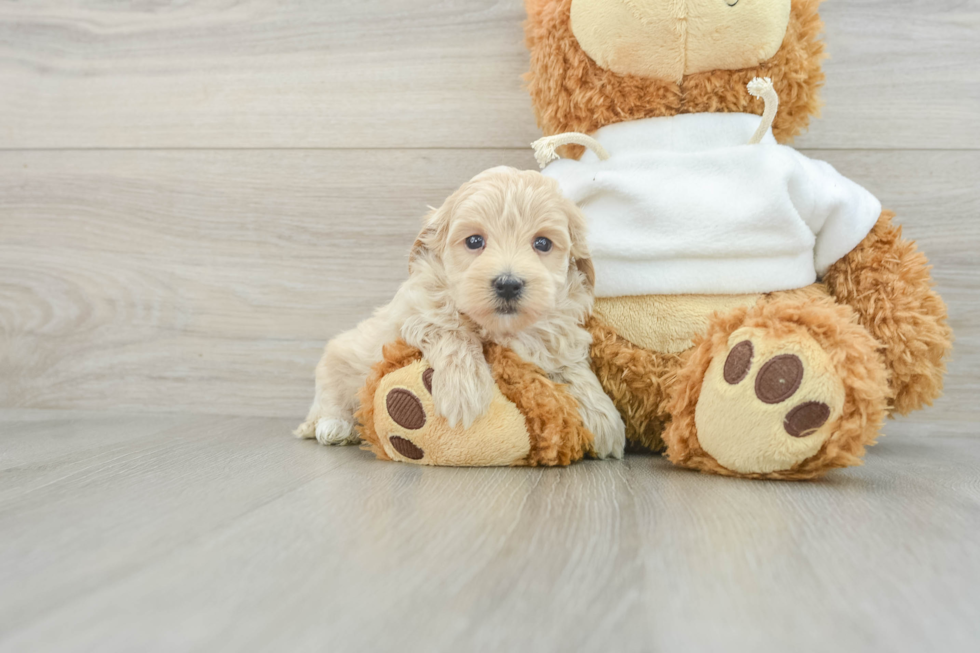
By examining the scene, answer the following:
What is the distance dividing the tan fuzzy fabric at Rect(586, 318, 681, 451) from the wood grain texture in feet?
0.35

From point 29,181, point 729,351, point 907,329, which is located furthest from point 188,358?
point 907,329

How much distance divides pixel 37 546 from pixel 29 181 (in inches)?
43.1

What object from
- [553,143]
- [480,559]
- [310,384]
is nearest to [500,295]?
[553,143]

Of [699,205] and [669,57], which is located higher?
[669,57]

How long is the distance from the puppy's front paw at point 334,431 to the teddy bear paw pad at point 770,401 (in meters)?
0.53

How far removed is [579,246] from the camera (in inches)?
35.6

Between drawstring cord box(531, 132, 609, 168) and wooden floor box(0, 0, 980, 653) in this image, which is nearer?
wooden floor box(0, 0, 980, 653)

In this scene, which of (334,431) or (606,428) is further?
(334,431)

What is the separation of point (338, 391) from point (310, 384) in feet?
1.03

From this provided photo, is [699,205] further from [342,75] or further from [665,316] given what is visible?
[342,75]

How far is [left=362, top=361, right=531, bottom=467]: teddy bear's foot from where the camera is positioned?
84 cm

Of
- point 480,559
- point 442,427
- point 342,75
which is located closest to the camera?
point 480,559

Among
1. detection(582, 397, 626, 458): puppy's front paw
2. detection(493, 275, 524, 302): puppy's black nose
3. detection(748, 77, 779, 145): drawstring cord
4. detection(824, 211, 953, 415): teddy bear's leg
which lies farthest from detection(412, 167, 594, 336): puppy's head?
detection(824, 211, 953, 415): teddy bear's leg

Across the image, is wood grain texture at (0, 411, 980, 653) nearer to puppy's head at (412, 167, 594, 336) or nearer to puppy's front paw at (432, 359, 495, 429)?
puppy's front paw at (432, 359, 495, 429)
